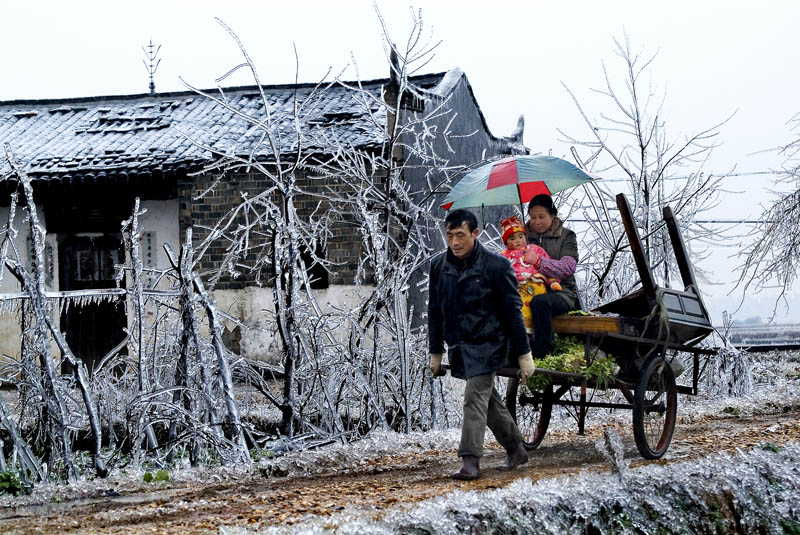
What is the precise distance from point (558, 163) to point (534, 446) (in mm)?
2457

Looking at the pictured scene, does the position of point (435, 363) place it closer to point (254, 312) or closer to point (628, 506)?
point (628, 506)

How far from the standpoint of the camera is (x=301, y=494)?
20.6ft

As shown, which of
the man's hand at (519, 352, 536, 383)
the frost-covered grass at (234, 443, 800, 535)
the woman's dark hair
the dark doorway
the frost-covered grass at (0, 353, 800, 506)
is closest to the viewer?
the frost-covered grass at (234, 443, 800, 535)

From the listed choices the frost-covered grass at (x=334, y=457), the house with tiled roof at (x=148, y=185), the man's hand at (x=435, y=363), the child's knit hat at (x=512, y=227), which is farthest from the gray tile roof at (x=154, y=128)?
the man's hand at (x=435, y=363)

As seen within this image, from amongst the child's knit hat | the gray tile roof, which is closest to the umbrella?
the child's knit hat

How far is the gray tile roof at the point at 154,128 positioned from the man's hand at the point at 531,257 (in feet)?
32.9

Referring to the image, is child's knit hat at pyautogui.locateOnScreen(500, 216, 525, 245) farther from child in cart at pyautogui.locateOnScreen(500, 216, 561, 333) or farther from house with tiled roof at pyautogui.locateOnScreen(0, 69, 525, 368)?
house with tiled roof at pyautogui.locateOnScreen(0, 69, 525, 368)

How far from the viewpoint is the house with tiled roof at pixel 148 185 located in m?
18.2

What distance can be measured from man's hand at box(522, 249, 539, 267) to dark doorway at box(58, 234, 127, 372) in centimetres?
1382

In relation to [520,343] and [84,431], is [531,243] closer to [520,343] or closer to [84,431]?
[520,343]

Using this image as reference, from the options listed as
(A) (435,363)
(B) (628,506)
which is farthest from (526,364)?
(B) (628,506)

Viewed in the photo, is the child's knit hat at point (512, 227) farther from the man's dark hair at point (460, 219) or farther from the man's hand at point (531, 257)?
the man's dark hair at point (460, 219)

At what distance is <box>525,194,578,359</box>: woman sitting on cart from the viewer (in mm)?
6996

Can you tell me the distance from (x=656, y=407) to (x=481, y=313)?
6.11ft
